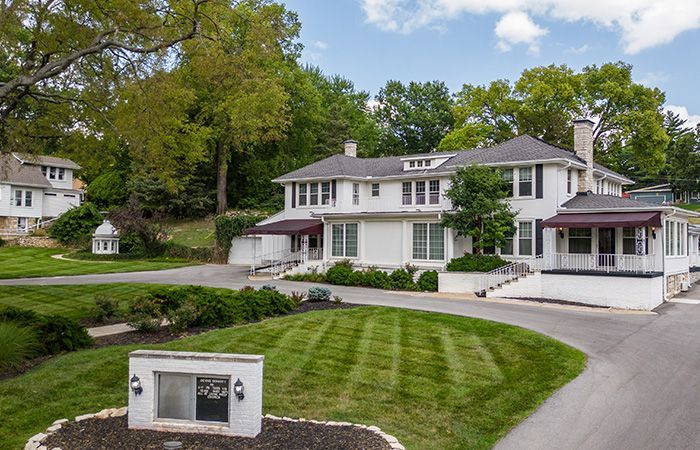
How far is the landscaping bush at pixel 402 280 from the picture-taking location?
26.6 meters

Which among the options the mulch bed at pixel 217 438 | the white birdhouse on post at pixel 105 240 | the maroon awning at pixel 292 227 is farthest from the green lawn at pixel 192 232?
the mulch bed at pixel 217 438

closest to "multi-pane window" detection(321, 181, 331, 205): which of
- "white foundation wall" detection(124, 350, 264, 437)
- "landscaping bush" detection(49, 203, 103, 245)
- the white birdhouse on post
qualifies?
the white birdhouse on post

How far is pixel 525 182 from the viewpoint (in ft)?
89.1

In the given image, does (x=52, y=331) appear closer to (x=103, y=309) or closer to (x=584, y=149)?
(x=103, y=309)

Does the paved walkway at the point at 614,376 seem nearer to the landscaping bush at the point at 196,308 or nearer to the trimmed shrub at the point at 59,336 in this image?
the landscaping bush at the point at 196,308

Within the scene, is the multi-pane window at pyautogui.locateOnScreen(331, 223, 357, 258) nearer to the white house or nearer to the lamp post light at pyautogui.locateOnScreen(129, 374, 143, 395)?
the white house

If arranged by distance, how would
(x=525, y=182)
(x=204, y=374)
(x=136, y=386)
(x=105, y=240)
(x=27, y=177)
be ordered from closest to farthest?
(x=204, y=374) → (x=136, y=386) → (x=525, y=182) → (x=105, y=240) → (x=27, y=177)

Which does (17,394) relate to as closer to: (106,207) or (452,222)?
(452,222)

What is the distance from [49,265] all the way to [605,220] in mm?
30578

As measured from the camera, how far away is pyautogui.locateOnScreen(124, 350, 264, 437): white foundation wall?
6957 millimetres

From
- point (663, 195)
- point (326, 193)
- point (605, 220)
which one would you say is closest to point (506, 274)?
point (605, 220)

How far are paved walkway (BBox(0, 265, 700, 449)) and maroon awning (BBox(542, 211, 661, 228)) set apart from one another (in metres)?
3.39

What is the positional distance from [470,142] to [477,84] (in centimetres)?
708

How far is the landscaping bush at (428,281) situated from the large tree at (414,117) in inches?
1488
